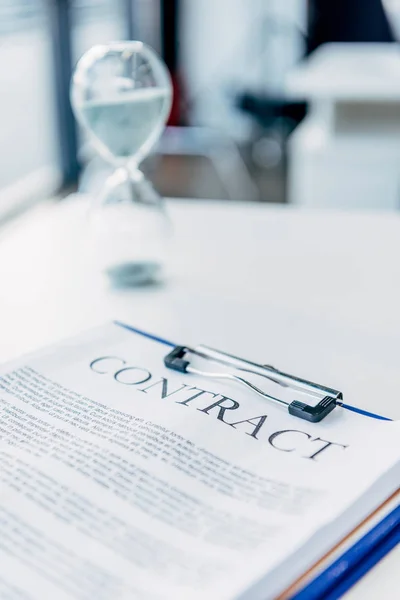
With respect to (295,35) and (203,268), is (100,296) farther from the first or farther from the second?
(295,35)

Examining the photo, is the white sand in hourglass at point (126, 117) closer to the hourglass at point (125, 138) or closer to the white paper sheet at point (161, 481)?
the hourglass at point (125, 138)

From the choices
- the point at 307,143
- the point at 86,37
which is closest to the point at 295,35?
the point at 86,37

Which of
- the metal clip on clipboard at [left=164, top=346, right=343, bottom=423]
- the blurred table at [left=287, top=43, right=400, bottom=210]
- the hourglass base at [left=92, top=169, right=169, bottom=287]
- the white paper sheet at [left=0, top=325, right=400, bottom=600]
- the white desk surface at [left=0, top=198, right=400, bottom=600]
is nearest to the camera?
the white paper sheet at [left=0, top=325, right=400, bottom=600]

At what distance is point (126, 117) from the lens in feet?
2.59

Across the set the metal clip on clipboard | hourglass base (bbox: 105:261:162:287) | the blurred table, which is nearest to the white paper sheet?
the metal clip on clipboard

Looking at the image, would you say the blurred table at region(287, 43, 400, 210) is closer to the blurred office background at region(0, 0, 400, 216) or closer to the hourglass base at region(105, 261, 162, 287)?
the blurred office background at region(0, 0, 400, 216)

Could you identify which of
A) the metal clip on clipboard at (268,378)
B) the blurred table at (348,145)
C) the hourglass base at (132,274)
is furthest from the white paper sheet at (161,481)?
the blurred table at (348,145)

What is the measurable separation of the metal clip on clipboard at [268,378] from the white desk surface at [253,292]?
5 cm

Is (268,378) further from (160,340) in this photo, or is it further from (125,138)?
(125,138)

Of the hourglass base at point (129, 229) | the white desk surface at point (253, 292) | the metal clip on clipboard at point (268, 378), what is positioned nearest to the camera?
the metal clip on clipboard at point (268, 378)

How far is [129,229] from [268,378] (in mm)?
315

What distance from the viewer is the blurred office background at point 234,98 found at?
2305mm

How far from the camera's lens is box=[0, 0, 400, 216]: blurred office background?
2.30 m

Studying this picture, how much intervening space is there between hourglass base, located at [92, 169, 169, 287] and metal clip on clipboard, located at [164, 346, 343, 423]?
0.22 meters
